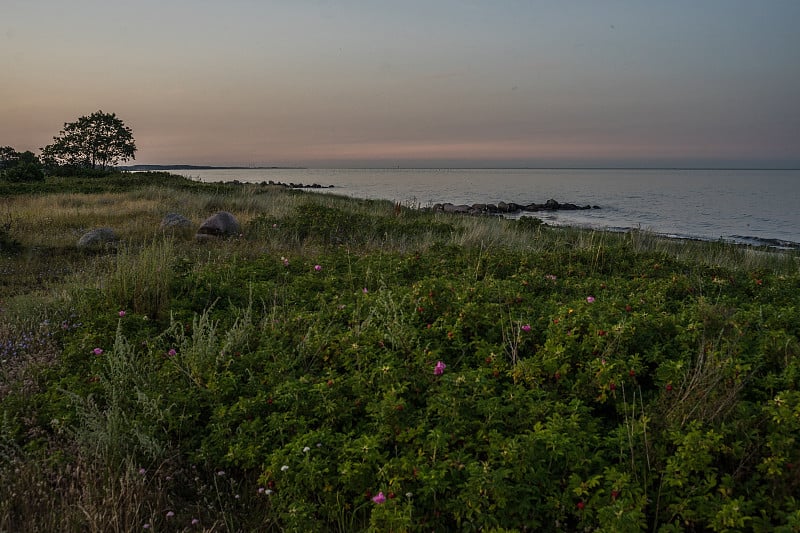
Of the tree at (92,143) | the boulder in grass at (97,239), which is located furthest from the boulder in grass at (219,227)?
the tree at (92,143)

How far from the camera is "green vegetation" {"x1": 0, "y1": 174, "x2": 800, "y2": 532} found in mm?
2553

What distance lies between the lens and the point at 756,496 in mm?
2436

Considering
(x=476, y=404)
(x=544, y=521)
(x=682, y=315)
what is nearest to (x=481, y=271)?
(x=682, y=315)

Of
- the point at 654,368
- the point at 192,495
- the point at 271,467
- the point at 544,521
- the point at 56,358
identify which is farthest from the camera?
the point at 56,358

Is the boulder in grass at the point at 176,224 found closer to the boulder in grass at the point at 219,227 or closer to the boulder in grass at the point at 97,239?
the boulder in grass at the point at 219,227

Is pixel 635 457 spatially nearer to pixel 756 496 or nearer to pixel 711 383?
pixel 756 496

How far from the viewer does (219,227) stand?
42.4ft

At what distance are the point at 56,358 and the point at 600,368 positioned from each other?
16.2 ft

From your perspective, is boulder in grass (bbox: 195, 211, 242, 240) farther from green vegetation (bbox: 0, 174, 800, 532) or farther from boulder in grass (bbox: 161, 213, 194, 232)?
green vegetation (bbox: 0, 174, 800, 532)

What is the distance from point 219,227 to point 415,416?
36.4 feet

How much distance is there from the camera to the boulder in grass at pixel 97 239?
11198 mm

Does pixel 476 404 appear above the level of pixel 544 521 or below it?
above

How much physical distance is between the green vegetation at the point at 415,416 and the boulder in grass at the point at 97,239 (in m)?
5.97

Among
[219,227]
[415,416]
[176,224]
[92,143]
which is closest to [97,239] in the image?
[176,224]
